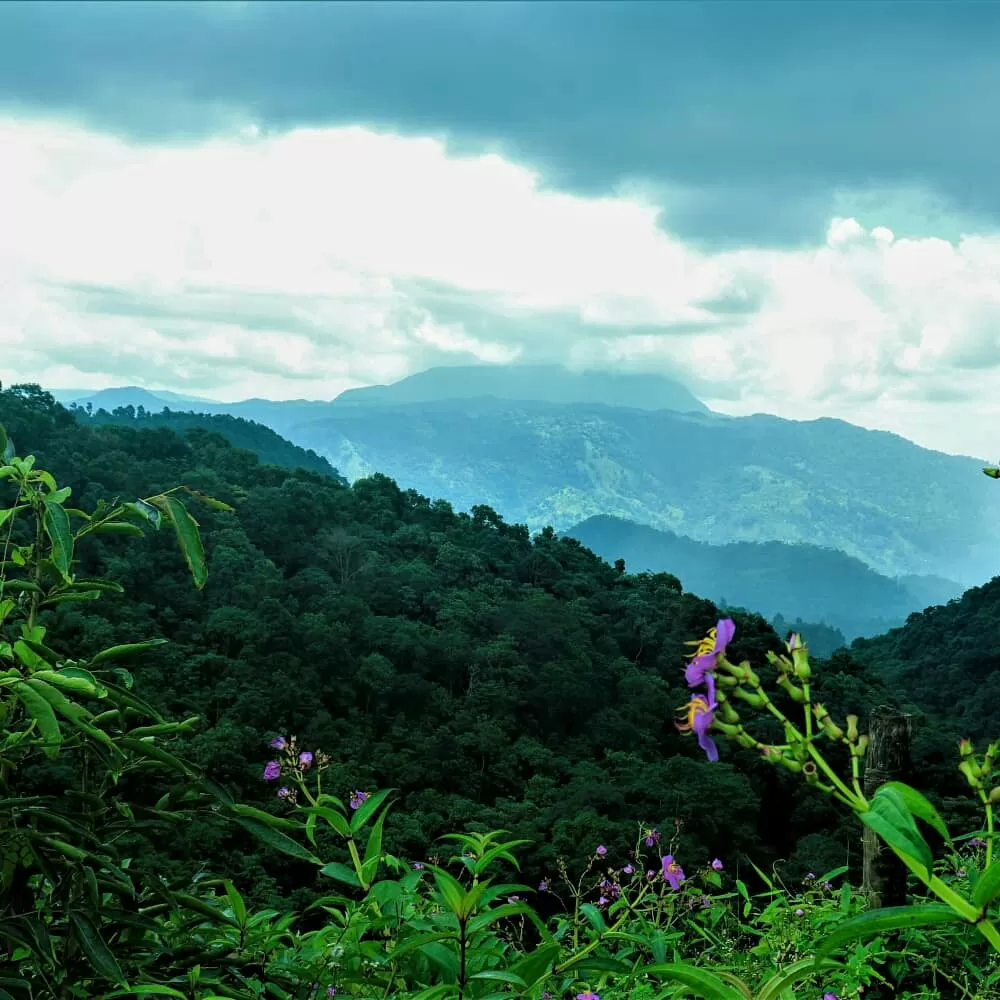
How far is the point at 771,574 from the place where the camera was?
5359 inches

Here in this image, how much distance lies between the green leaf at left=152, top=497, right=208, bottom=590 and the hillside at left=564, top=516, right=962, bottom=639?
124382 millimetres

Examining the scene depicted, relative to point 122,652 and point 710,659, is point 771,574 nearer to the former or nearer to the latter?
point 122,652

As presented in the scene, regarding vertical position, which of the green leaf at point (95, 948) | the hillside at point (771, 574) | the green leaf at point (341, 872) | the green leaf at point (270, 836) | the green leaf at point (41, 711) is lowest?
the hillside at point (771, 574)

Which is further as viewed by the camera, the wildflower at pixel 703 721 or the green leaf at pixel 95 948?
the green leaf at pixel 95 948

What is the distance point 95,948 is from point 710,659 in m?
0.65

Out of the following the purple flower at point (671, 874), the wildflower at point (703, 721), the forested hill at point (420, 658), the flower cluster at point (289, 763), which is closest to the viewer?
the wildflower at point (703, 721)

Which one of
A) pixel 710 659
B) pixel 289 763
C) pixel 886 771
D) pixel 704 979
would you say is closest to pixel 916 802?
pixel 710 659

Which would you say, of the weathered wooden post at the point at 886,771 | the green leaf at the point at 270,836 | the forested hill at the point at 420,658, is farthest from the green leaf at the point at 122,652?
the forested hill at the point at 420,658

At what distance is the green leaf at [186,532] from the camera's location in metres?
1.10

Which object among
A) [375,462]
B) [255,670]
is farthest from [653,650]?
[375,462]

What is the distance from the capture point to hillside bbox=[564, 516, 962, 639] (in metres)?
129

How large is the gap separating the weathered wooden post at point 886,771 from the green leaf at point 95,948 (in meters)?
1.62

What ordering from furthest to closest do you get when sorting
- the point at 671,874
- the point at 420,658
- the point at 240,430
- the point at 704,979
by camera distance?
the point at 240,430 → the point at 420,658 → the point at 671,874 → the point at 704,979

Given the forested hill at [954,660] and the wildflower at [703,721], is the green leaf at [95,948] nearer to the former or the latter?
the wildflower at [703,721]
